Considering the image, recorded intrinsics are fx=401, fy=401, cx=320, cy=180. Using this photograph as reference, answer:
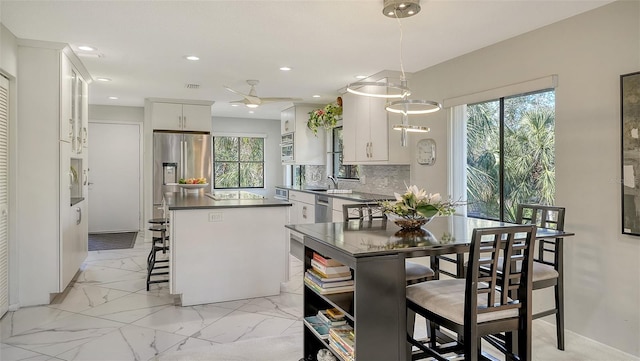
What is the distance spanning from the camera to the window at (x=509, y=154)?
10.6ft

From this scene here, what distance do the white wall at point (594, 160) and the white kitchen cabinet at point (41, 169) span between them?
405 centimetres

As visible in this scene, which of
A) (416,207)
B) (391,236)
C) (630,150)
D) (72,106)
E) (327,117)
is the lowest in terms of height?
(391,236)

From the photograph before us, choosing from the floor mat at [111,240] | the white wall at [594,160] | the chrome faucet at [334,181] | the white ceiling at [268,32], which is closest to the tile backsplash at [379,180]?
the chrome faucet at [334,181]

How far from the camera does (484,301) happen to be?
185cm

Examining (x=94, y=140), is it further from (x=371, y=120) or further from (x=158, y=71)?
(x=371, y=120)

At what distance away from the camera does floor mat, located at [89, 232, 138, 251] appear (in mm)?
6097

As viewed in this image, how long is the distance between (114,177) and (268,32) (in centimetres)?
545

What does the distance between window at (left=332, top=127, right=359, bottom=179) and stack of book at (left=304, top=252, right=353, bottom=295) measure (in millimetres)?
4202

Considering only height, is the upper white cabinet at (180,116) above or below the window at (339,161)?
above

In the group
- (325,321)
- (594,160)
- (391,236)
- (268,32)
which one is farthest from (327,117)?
(325,321)

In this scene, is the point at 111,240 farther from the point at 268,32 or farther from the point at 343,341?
the point at 343,341

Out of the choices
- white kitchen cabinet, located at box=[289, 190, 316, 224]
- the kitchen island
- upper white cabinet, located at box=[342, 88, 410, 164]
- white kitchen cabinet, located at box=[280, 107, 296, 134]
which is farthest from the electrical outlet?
white kitchen cabinet, located at box=[280, 107, 296, 134]

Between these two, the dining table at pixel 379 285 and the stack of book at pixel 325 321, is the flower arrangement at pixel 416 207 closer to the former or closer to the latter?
the dining table at pixel 379 285

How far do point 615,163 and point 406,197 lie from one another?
149 cm
